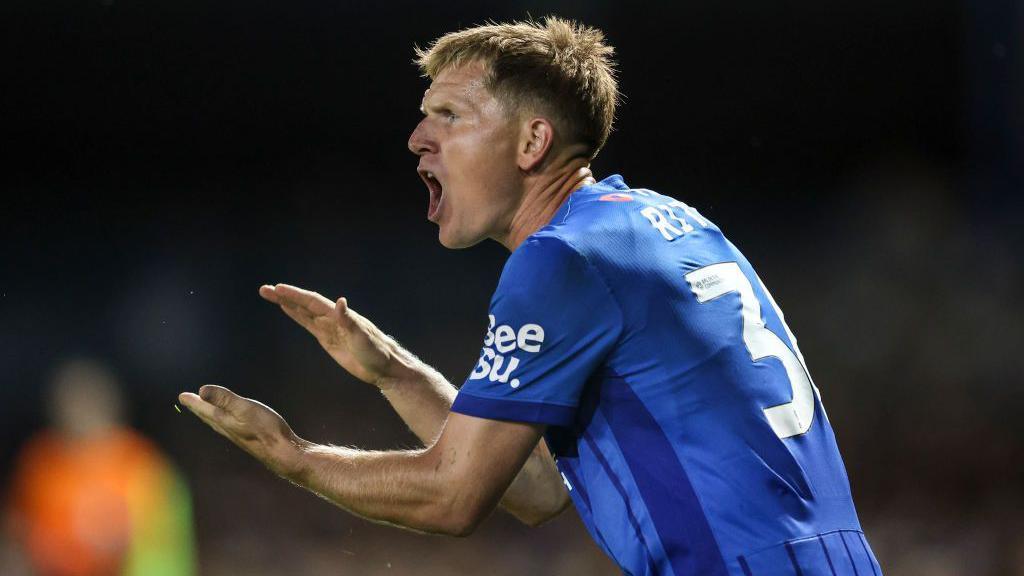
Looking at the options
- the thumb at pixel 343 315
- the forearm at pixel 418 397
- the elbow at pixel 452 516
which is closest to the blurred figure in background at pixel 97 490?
the forearm at pixel 418 397

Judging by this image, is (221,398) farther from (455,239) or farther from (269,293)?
(455,239)

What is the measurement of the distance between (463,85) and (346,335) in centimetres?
73

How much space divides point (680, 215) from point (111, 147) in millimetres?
5509

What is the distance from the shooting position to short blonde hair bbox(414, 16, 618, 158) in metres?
2.65

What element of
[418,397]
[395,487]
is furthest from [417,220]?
[395,487]

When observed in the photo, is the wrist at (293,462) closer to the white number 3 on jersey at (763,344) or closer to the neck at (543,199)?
the neck at (543,199)

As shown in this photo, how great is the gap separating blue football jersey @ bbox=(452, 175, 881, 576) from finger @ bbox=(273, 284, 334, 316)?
89 cm

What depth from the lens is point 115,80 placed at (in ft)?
22.3

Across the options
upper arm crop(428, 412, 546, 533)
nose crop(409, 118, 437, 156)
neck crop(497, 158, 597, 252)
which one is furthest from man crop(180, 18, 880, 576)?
nose crop(409, 118, 437, 156)

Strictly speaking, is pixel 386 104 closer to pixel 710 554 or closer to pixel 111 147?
pixel 111 147

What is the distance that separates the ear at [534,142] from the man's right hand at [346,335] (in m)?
0.61

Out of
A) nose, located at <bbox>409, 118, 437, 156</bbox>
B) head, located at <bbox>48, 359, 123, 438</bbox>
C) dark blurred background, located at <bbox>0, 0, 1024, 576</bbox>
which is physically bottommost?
head, located at <bbox>48, 359, 123, 438</bbox>

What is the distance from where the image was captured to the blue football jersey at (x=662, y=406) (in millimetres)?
1948

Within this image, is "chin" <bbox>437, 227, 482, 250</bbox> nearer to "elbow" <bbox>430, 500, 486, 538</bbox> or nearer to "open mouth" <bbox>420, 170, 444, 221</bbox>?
"open mouth" <bbox>420, 170, 444, 221</bbox>
